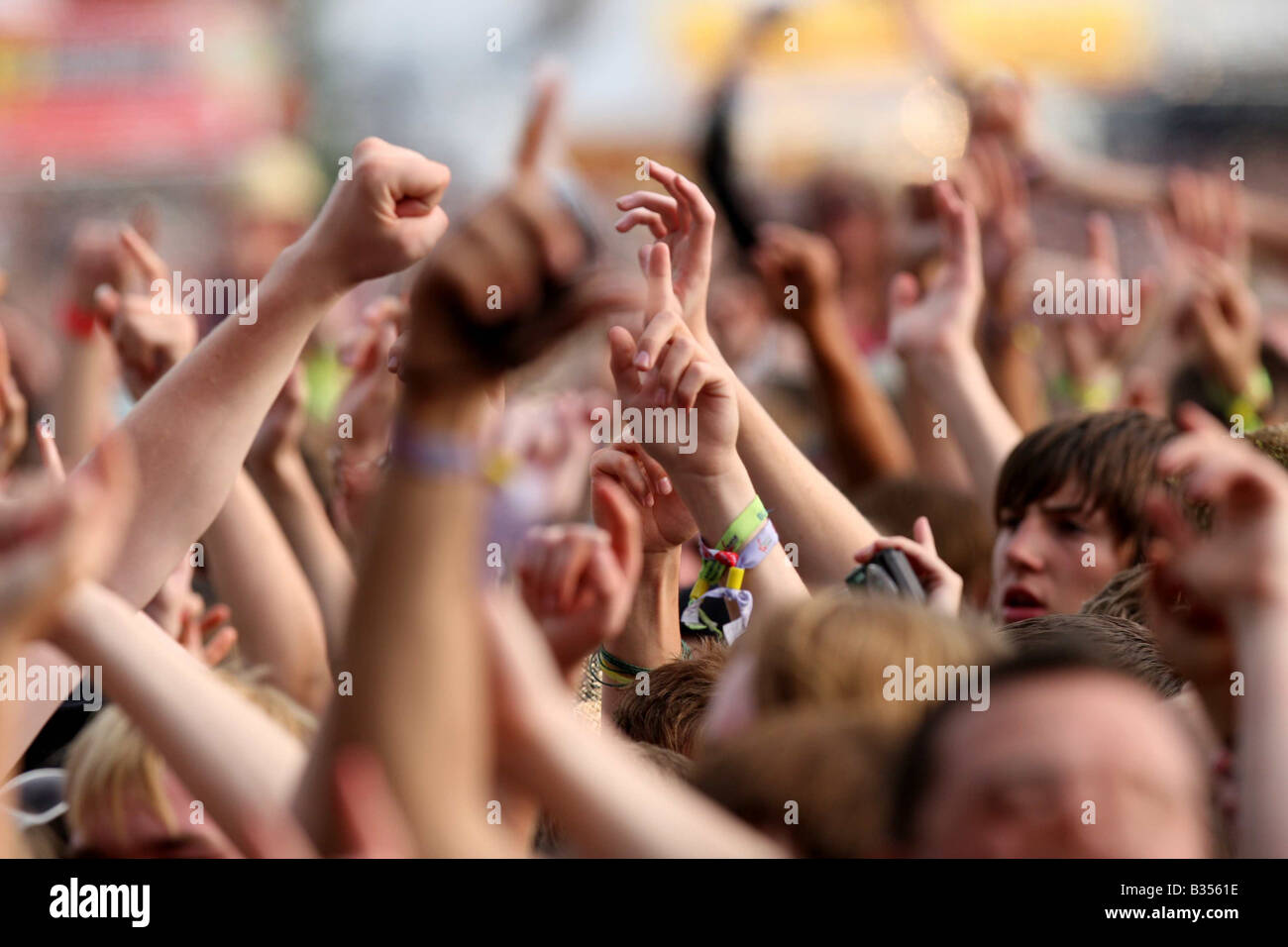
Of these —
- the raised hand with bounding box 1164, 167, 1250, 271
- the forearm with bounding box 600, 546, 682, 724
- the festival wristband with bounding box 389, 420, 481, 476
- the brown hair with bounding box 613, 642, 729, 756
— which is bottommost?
the brown hair with bounding box 613, 642, 729, 756

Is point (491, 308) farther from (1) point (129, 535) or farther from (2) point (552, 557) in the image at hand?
(1) point (129, 535)

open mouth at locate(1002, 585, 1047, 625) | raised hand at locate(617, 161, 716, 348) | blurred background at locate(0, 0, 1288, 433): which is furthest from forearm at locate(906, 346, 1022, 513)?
blurred background at locate(0, 0, 1288, 433)

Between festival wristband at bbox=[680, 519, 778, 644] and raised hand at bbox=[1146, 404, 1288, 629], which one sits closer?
raised hand at bbox=[1146, 404, 1288, 629]

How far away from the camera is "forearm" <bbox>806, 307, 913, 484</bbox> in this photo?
360 centimetres

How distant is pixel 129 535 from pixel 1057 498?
1450mm

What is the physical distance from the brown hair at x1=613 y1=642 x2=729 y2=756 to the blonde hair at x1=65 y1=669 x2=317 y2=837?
1.32ft

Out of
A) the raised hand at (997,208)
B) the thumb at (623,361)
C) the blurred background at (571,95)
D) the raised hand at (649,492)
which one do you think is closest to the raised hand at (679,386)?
the thumb at (623,361)

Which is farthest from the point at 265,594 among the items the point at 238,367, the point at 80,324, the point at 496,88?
the point at 496,88

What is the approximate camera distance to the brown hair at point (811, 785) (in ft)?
4.22

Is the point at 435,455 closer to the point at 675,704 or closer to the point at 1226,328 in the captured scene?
the point at 675,704

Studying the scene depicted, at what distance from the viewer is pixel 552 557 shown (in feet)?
4.56

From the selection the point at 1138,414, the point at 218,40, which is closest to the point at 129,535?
the point at 1138,414

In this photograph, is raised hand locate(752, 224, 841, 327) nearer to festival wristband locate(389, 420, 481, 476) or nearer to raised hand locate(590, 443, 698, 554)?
raised hand locate(590, 443, 698, 554)

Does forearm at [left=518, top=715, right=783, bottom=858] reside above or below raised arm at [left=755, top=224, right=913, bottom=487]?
below
